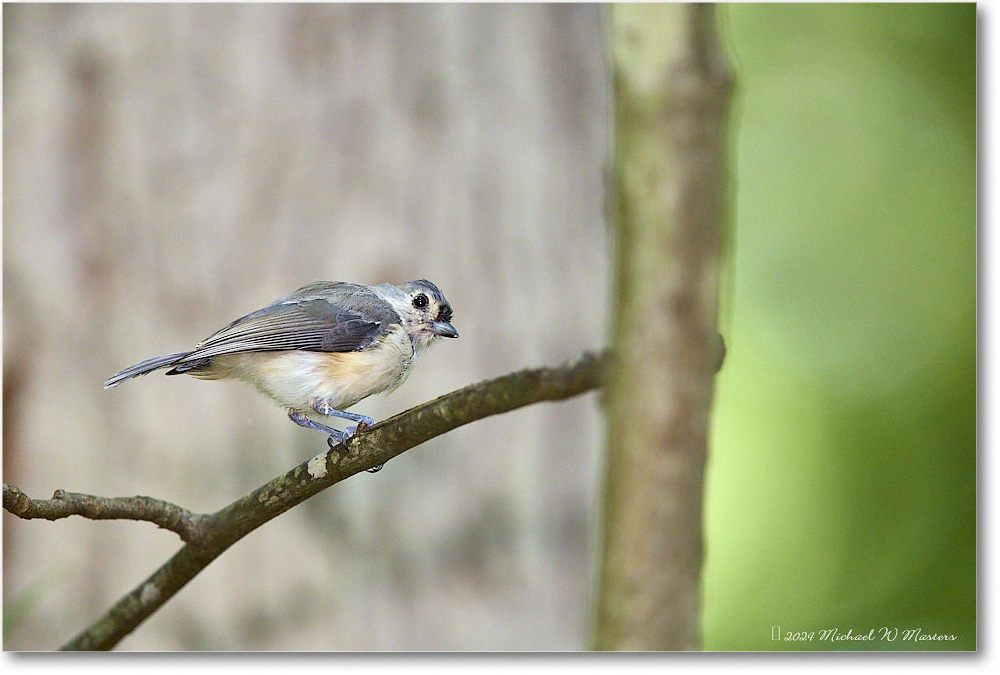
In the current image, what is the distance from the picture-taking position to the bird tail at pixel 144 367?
1717 mm

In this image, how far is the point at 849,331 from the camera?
73.2 inches

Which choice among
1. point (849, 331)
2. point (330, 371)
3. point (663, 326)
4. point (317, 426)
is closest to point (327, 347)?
point (330, 371)

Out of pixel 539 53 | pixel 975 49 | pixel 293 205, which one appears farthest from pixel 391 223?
pixel 975 49

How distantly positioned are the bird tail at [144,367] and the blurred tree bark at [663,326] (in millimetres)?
902

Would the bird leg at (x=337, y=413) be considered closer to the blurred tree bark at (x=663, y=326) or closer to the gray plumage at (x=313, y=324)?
the gray plumage at (x=313, y=324)

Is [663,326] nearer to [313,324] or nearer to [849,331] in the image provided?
[313,324]

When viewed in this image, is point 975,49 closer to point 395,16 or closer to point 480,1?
point 480,1

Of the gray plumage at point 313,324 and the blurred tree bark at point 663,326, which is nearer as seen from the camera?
the blurred tree bark at point 663,326

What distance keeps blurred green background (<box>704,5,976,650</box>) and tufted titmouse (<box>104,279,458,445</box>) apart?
2.01 feet

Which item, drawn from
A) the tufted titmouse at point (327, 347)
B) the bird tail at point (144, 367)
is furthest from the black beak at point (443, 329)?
the bird tail at point (144, 367)

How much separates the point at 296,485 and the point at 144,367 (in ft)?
1.51

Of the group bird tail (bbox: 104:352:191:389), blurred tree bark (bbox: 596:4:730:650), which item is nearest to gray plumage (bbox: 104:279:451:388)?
bird tail (bbox: 104:352:191:389)

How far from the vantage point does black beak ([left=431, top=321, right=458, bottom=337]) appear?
5.58 ft

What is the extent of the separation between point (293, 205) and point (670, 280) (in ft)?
3.18
